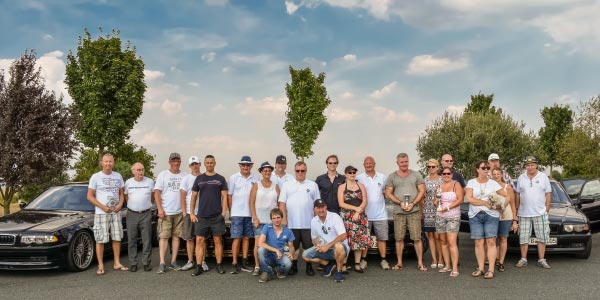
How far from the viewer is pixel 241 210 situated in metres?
8.08

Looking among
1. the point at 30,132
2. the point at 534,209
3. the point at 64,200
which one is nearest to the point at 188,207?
the point at 64,200

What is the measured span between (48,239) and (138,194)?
60.1 inches

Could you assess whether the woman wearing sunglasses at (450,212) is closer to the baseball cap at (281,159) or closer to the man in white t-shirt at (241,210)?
the baseball cap at (281,159)

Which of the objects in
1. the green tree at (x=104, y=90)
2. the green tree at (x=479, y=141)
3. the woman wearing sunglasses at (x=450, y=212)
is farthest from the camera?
the green tree at (x=479, y=141)

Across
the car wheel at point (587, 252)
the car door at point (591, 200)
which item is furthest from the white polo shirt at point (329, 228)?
the car door at point (591, 200)

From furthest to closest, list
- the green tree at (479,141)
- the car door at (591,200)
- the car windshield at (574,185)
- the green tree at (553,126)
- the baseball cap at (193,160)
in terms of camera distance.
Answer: the green tree at (553,126) → the green tree at (479,141) → the car windshield at (574,185) → the car door at (591,200) → the baseball cap at (193,160)

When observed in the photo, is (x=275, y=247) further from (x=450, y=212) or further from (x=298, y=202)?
(x=450, y=212)

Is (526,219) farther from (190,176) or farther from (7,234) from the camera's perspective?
(7,234)

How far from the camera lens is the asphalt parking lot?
6641mm

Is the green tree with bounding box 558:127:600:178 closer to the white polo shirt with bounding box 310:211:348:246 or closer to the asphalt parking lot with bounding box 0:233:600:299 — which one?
the asphalt parking lot with bounding box 0:233:600:299

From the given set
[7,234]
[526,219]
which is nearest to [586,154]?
[526,219]

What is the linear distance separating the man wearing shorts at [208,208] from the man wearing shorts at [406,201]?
276 centimetres

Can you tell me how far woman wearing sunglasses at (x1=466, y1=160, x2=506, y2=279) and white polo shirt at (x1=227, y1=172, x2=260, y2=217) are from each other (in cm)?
347

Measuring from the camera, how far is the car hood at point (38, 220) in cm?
804
